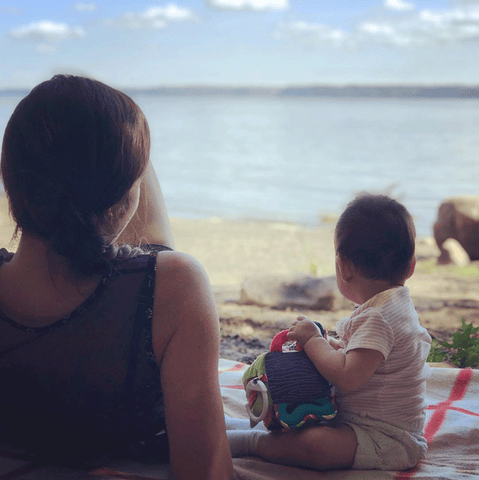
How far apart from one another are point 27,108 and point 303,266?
6246mm

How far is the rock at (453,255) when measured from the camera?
6.96 meters

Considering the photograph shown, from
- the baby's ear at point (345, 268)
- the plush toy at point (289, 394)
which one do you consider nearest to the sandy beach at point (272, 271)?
the plush toy at point (289, 394)

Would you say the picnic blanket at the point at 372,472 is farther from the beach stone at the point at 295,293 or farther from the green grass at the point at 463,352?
the beach stone at the point at 295,293

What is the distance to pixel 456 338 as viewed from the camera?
270cm

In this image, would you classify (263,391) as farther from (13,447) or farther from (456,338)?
(456,338)

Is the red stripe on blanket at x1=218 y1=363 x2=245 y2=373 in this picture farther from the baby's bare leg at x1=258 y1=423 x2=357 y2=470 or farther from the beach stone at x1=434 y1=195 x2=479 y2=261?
the beach stone at x1=434 y1=195 x2=479 y2=261

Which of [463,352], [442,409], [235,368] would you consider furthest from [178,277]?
[463,352]

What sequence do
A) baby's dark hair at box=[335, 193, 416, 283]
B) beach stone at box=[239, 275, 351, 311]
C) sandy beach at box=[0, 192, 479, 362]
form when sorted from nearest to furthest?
baby's dark hair at box=[335, 193, 416, 283]
sandy beach at box=[0, 192, 479, 362]
beach stone at box=[239, 275, 351, 311]

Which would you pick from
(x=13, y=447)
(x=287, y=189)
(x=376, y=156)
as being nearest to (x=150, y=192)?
(x=13, y=447)

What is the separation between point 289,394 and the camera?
152 cm

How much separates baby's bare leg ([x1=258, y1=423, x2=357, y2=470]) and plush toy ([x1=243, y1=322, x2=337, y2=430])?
0.03 m

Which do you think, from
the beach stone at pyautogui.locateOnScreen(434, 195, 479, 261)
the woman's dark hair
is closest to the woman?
the woman's dark hair

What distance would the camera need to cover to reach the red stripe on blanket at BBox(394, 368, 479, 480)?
5.08 ft

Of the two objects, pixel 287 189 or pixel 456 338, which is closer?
pixel 456 338
